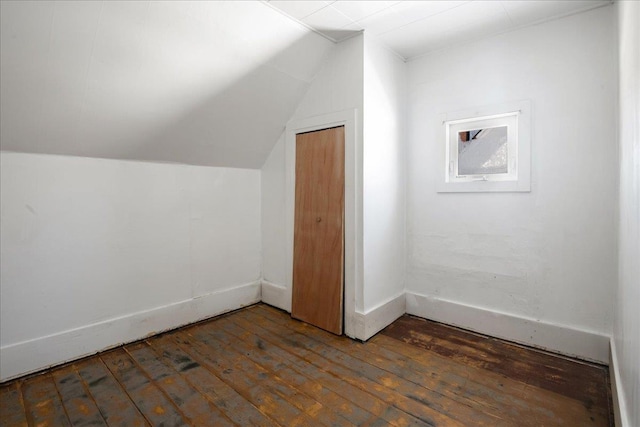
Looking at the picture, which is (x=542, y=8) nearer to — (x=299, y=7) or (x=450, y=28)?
(x=450, y=28)

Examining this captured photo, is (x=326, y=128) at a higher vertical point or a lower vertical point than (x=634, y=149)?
higher

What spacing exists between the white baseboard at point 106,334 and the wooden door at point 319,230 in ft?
2.71

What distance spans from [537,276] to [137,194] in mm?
3377

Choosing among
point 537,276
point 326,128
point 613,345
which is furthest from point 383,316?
point 326,128

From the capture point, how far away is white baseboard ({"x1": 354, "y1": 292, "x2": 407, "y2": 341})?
8.84 feet

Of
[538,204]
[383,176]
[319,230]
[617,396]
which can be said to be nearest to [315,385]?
[319,230]

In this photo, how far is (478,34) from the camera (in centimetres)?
270

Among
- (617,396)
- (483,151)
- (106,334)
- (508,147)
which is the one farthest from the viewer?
(483,151)

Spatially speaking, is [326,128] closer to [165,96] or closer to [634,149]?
[165,96]

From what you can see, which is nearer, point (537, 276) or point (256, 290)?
point (537, 276)

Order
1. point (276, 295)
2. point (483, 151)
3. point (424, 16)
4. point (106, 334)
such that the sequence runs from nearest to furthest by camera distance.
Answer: point (424, 16)
point (106, 334)
point (483, 151)
point (276, 295)

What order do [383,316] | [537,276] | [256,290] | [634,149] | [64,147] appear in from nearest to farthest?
[634,149], [64,147], [537,276], [383,316], [256,290]

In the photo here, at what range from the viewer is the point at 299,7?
2275 mm

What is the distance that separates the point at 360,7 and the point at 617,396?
2856mm
